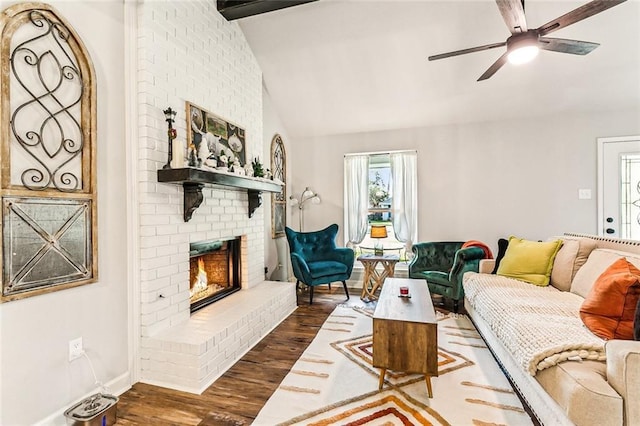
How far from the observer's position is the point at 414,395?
2014 mm

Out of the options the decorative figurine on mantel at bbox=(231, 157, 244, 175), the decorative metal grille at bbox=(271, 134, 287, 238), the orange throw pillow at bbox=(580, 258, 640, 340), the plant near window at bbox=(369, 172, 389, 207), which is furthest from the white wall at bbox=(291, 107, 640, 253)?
the orange throw pillow at bbox=(580, 258, 640, 340)

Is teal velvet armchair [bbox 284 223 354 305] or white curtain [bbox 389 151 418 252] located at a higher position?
white curtain [bbox 389 151 418 252]

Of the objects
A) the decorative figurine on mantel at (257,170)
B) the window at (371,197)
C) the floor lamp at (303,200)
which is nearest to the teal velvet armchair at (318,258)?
the window at (371,197)

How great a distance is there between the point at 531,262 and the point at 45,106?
12.9 ft

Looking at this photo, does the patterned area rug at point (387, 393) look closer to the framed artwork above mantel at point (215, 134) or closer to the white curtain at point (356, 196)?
the framed artwork above mantel at point (215, 134)

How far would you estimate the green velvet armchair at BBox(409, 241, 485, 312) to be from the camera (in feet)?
11.6

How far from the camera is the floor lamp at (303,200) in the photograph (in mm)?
5007

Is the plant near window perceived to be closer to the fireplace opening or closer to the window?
the window

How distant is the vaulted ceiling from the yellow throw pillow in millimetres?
2124

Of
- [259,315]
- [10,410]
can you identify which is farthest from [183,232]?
[10,410]

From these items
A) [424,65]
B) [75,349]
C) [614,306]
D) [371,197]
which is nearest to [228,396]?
[75,349]

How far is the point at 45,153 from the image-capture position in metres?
1.70

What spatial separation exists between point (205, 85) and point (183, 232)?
1.42 m

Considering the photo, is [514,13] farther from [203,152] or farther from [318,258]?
[318,258]
